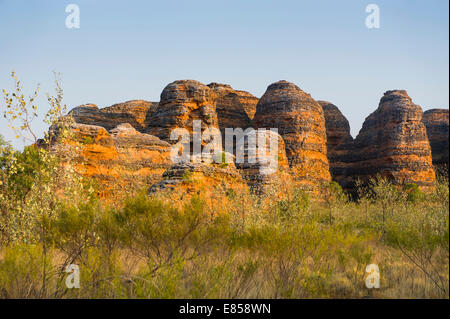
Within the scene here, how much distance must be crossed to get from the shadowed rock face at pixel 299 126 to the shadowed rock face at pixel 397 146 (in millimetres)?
9535

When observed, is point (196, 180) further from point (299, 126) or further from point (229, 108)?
point (229, 108)

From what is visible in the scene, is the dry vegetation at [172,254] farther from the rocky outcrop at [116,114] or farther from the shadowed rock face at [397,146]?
the rocky outcrop at [116,114]

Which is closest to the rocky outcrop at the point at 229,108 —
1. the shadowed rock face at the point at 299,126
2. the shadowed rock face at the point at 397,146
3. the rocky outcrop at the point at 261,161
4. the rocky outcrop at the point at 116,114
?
the shadowed rock face at the point at 299,126

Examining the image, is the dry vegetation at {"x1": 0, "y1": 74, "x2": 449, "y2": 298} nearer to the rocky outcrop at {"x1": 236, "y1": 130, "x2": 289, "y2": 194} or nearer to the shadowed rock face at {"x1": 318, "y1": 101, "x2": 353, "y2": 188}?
the rocky outcrop at {"x1": 236, "y1": 130, "x2": 289, "y2": 194}

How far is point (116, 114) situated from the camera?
55.0m

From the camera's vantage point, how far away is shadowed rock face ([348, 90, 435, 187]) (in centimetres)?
4391

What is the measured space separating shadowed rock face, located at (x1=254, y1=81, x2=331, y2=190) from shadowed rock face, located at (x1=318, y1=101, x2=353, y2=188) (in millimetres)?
9165

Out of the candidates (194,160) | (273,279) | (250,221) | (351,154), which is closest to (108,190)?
(194,160)

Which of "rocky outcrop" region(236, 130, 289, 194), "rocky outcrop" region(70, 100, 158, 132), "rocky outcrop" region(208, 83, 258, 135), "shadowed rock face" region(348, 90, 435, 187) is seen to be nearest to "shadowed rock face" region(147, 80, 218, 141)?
"rocky outcrop" region(70, 100, 158, 132)

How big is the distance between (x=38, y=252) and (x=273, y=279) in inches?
193

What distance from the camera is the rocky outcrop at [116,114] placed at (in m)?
50.7

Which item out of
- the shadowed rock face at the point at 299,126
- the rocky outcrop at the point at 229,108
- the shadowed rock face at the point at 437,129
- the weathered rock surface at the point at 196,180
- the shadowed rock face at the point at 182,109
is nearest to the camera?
the weathered rock surface at the point at 196,180
